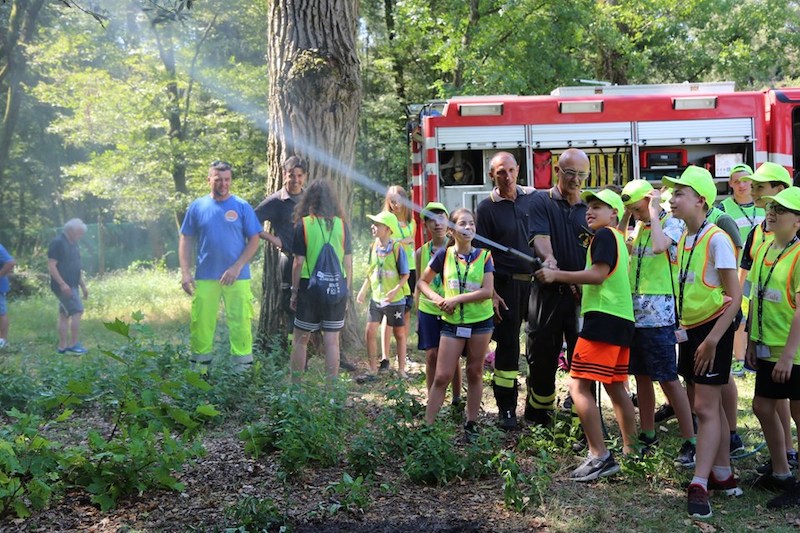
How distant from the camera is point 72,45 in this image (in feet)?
76.1

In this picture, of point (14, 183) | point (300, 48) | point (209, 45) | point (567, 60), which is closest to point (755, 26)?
point (567, 60)

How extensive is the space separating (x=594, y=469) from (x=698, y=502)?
686 millimetres

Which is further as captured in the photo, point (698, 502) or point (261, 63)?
point (261, 63)

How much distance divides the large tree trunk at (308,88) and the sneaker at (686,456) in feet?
14.6

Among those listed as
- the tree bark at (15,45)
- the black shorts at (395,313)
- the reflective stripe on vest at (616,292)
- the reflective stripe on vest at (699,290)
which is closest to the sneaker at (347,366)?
the black shorts at (395,313)

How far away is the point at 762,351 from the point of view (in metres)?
4.60

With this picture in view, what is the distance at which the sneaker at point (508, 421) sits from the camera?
19.2 ft

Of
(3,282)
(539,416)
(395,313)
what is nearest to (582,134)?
(395,313)

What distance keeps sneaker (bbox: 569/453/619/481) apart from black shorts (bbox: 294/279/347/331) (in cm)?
291

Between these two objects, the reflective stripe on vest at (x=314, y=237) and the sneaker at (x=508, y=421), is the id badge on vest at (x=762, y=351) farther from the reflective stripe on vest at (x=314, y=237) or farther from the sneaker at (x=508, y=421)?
the reflective stripe on vest at (x=314, y=237)

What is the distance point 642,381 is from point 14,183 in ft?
119

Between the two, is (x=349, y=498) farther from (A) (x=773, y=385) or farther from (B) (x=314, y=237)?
(B) (x=314, y=237)

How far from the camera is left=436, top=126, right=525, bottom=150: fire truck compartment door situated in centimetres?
1151

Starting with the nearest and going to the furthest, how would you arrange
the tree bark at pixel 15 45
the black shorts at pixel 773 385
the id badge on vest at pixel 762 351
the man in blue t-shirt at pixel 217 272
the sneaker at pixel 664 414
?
the black shorts at pixel 773 385 < the id badge on vest at pixel 762 351 < the sneaker at pixel 664 414 < the man in blue t-shirt at pixel 217 272 < the tree bark at pixel 15 45
